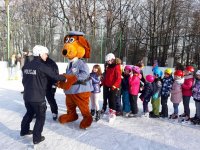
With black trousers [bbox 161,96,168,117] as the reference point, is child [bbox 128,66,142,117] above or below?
above

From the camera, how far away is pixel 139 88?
650cm

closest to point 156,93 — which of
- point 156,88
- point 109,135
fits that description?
point 156,88

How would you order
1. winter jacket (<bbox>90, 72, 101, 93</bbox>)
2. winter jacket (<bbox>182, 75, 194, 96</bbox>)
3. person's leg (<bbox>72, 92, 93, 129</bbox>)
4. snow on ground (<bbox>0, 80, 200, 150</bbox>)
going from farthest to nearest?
winter jacket (<bbox>90, 72, 101, 93</bbox>) → winter jacket (<bbox>182, 75, 194, 96</bbox>) → person's leg (<bbox>72, 92, 93, 129</bbox>) → snow on ground (<bbox>0, 80, 200, 150</bbox>)

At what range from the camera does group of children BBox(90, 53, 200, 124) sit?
20.2ft

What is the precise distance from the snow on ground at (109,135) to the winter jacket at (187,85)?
77 centimetres

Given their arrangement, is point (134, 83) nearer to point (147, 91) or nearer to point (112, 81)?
point (147, 91)

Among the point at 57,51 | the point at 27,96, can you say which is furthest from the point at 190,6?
Result: the point at 27,96

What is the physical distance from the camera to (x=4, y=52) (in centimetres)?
1536

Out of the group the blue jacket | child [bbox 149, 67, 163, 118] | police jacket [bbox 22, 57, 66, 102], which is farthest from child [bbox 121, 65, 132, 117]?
police jacket [bbox 22, 57, 66, 102]

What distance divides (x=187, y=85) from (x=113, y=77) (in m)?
1.72

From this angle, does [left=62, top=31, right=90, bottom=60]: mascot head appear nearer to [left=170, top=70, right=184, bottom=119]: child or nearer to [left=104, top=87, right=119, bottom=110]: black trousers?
[left=104, top=87, right=119, bottom=110]: black trousers

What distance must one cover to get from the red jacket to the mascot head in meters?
0.75

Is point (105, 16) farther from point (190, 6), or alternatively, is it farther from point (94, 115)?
point (94, 115)

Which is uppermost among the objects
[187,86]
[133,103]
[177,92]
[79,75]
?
[79,75]
